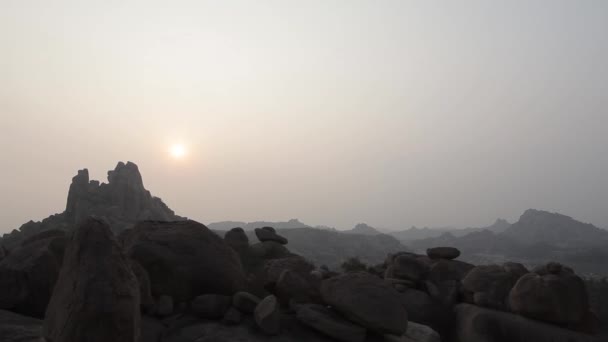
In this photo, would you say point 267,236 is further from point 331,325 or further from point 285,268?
point 331,325

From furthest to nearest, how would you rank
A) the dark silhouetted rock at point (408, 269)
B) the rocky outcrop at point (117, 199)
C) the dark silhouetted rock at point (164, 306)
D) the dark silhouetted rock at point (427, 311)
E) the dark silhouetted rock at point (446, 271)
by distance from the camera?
the rocky outcrop at point (117, 199), the dark silhouetted rock at point (446, 271), the dark silhouetted rock at point (408, 269), the dark silhouetted rock at point (427, 311), the dark silhouetted rock at point (164, 306)

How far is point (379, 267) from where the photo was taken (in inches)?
620

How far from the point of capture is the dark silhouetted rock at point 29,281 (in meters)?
7.83

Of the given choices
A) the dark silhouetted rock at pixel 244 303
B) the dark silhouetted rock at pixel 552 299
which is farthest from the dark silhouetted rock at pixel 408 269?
the dark silhouetted rock at pixel 244 303

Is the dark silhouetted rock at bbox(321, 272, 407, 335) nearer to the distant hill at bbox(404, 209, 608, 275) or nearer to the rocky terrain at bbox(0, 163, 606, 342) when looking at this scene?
the rocky terrain at bbox(0, 163, 606, 342)

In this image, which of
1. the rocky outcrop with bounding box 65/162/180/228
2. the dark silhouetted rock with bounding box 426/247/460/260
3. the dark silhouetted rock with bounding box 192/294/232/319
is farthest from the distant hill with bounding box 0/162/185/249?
the dark silhouetted rock with bounding box 192/294/232/319

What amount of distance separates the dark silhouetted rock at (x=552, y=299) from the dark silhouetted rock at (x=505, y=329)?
242 millimetres

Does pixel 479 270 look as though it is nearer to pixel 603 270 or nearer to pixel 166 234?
pixel 166 234

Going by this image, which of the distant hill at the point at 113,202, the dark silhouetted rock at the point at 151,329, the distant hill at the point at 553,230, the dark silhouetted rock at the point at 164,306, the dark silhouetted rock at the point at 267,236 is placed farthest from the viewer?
the distant hill at the point at 553,230

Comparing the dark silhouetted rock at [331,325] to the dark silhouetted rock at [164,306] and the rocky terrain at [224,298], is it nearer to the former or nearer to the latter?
the rocky terrain at [224,298]

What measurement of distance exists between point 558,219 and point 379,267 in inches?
6471

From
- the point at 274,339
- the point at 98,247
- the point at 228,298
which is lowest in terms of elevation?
the point at 274,339

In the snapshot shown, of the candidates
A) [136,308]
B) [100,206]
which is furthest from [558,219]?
[136,308]

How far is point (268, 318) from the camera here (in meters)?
7.69
